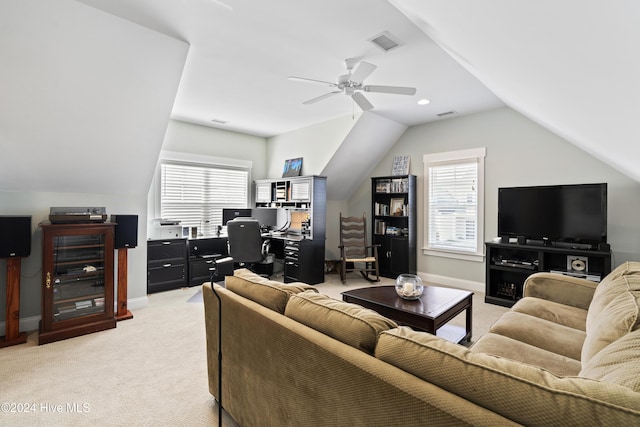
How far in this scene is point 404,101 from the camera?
4.19 metres

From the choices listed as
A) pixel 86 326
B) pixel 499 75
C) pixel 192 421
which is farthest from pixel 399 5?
pixel 86 326

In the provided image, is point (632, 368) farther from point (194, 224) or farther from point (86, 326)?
point (194, 224)

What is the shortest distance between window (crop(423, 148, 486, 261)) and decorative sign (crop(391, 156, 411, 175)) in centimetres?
35

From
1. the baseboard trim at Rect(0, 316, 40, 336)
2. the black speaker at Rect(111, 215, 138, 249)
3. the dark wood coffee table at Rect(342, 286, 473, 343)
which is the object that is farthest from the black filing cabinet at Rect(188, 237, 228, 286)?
the dark wood coffee table at Rect(342, 286, 473, 343)

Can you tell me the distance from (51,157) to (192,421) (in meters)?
2.84

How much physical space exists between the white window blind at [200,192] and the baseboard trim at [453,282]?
3.84 m

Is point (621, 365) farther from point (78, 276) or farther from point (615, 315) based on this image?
point (78, 276)

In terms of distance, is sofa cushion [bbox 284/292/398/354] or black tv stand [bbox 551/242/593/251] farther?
black tv stand [bbox 551/242/593/251]

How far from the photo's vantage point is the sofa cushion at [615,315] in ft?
4.07

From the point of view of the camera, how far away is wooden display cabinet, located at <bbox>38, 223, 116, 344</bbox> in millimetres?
2955

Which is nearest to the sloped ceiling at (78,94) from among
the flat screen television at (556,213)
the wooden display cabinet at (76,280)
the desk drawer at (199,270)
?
the wooden display cabinet at (76,280)

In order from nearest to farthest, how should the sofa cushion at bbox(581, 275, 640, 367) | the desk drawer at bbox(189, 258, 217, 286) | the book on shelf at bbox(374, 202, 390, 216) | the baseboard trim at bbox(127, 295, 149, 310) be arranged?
the sofa cushion at bbox(581, 275, 640, 367), the baseboard trim at bbox(127, 295, 149, 310), the desk drawer at bbox(189, 258, 217, 286), the book on shelf at bbox(374, 202, 390, 216)

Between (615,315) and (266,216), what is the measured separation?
5009mm

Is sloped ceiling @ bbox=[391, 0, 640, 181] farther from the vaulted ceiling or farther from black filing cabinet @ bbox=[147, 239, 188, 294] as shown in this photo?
black filing cabinet @ bbox=[147, 239, 188, 294]
